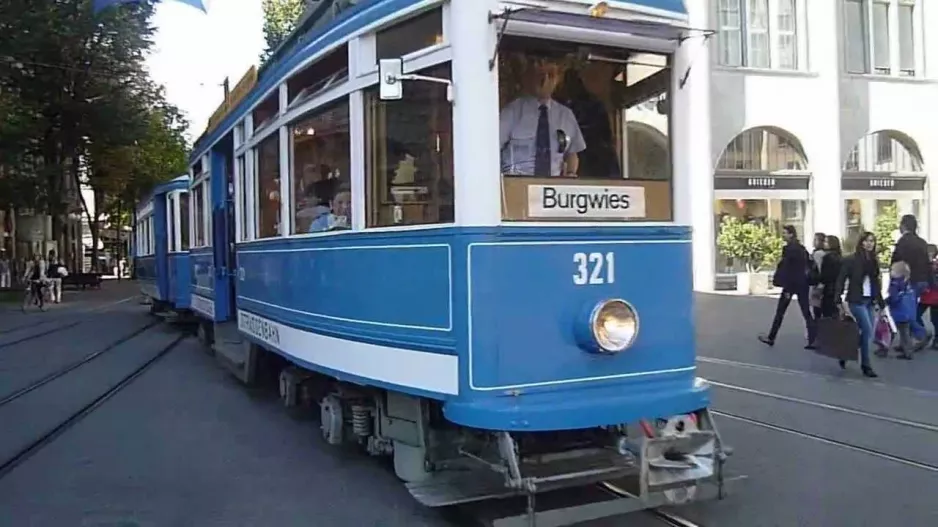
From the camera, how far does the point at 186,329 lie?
19250 mm

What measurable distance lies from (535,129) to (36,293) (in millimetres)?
26758

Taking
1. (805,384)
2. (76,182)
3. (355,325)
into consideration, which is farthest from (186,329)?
(76,182)

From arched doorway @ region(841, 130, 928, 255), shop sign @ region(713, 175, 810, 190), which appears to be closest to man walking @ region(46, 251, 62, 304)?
shop sign @ region(713, 175, 810, 190)

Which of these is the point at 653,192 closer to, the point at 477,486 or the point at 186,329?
the point at 477,486

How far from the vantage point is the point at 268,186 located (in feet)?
26.2

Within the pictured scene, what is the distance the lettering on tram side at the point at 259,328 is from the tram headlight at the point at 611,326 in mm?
3185

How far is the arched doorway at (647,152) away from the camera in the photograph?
5688 mm

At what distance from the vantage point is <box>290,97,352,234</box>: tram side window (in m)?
6.12

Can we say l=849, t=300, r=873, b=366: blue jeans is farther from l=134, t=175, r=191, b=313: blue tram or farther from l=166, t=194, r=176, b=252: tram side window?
l=166, t=194, r=176, b=252: tram side window

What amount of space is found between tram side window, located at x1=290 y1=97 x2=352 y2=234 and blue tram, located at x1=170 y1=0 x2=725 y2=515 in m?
0.03

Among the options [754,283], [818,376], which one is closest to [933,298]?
[818,376]

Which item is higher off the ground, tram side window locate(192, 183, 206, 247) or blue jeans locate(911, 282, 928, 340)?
tram side window locate(192, 183, 206, 247)

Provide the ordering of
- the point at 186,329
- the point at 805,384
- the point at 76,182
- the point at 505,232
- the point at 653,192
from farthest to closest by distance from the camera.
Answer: the point at 76,182
the point at 186,329
the point at 805,384
the point at 653,192
the point at 505,232

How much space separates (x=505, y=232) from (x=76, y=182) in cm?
3939
